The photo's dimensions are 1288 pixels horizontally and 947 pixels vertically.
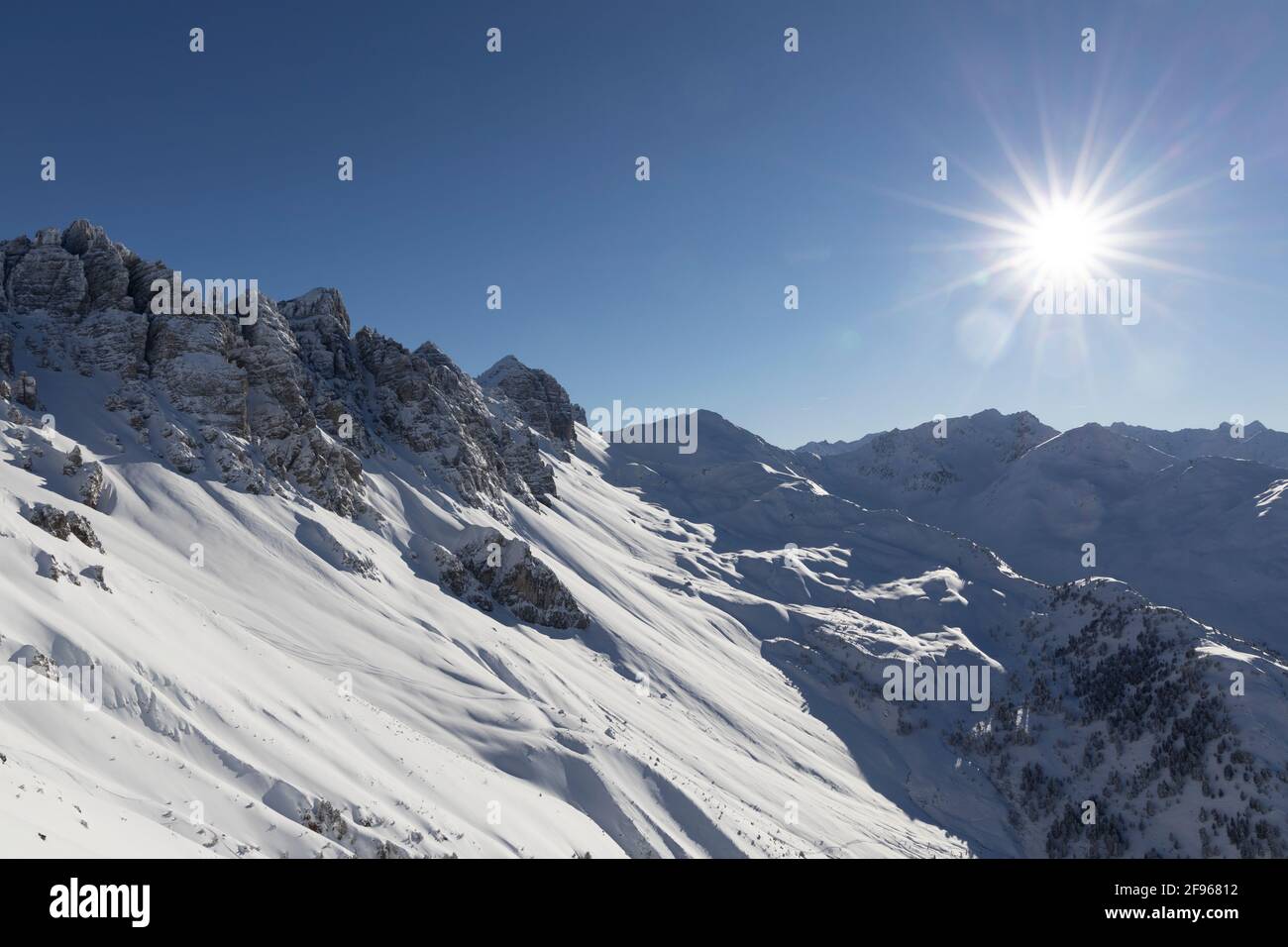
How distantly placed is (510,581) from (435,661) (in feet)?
60.6

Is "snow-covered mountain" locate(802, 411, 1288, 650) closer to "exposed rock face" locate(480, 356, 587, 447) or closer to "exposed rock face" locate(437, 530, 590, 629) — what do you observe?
"exposed rock face" locate(480, 356, 587, 447)

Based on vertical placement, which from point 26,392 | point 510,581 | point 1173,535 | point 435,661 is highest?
point 26,392

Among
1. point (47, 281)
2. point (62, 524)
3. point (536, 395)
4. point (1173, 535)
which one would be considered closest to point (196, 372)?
point (47, 281)

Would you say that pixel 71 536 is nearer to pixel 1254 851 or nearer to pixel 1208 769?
pixel 1254 851

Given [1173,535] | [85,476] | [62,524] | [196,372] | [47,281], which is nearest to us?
[62,524]

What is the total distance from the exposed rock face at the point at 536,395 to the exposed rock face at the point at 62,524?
12097cm

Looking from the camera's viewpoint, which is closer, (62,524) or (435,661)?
(62,524)

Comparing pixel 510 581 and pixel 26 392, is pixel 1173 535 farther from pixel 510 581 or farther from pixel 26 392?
pixel 26 392

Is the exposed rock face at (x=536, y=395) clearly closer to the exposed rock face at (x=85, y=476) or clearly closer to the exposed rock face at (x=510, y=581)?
the exposed rock face at (x=510, y=581)

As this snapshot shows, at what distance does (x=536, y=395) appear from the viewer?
6545 inches

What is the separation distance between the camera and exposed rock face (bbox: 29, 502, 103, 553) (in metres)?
29.0

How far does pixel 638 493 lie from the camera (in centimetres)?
15700

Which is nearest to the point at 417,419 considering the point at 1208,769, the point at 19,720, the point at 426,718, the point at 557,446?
the point at 426,718
